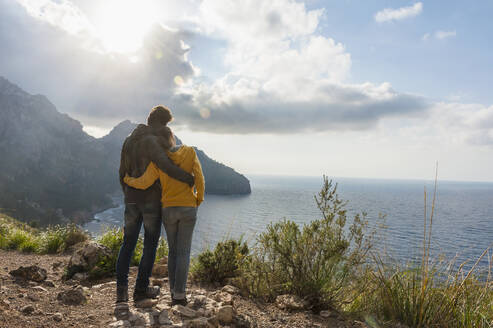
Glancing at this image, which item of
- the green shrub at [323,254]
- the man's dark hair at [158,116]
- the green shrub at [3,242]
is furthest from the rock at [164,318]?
the green shrub at [3,242]

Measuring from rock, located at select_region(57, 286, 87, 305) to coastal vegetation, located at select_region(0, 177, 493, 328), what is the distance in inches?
73.0

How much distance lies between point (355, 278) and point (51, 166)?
493 ft

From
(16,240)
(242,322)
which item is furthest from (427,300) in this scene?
(16,240)

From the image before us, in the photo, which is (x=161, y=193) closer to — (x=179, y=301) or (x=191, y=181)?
(x=191, y=181)

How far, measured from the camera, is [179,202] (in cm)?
288

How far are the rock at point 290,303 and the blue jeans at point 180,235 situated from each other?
1097 mm

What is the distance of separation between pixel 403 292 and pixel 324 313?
828 millimetres

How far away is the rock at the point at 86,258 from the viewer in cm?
476

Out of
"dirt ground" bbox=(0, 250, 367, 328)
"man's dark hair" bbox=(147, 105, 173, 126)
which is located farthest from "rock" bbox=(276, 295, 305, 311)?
"man's dark hair" bbox=(147, 105, 173, 126)

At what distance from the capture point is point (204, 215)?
84562 millimetres

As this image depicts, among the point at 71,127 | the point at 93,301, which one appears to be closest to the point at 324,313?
the point at 93,301

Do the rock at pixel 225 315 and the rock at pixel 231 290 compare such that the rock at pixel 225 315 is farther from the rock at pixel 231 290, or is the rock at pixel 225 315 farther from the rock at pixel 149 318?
the rock at pixel 231 290

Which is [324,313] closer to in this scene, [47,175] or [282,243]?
[282,243]

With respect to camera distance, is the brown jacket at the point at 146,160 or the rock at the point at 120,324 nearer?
the rock at the point at 120,324
